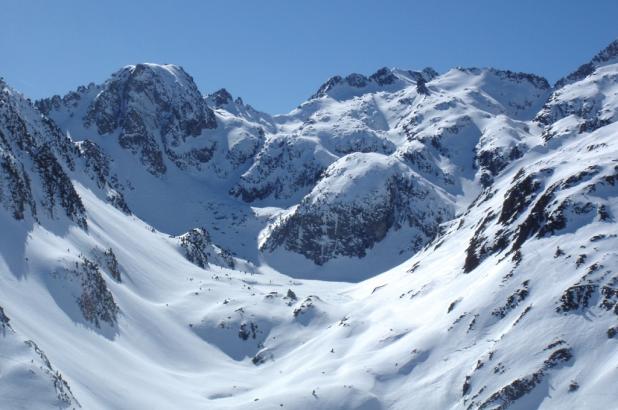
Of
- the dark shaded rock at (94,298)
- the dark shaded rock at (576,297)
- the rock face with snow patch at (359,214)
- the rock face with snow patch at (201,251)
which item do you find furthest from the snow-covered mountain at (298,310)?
the rock face with snow patch at (359,214)

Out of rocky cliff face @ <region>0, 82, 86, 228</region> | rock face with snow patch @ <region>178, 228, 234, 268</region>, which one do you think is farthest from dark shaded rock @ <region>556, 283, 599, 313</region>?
rock face with snow patch @ <region>178, 228, 234, 268</region>

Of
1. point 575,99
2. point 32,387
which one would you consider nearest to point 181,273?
point 32,387

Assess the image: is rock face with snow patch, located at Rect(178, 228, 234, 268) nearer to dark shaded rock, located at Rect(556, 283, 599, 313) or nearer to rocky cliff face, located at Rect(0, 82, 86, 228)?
rocky cliff face, located at Rect(0, 82, 86, 228)

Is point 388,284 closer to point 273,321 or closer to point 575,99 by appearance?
point 273,321

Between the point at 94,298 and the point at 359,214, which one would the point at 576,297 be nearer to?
→ the point at 94,298

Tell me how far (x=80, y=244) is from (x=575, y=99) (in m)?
164

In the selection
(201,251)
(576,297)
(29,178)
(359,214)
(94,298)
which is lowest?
(576,297)

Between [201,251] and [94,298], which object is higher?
[201,251]

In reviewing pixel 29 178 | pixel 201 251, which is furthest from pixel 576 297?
pixel 201 251

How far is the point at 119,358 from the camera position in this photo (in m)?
51.6

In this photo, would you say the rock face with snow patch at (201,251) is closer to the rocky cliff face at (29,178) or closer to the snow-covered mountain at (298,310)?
the snow-covered mountain at (298,310)

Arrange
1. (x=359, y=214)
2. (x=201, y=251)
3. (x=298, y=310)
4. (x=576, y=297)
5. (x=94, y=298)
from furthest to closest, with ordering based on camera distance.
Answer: (x=359, y=214) → (x=201, y=251) → (x=298, y=310) → (x=94, y=298) → (x=576, y=297)

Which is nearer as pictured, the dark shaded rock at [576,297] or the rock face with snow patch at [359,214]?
the dark shaded rock at [576,297]

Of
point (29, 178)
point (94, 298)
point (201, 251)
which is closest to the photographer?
point (94, 298)
